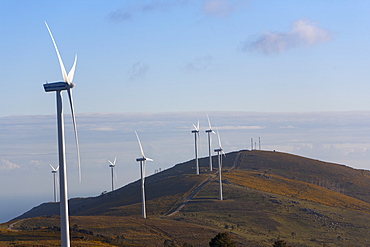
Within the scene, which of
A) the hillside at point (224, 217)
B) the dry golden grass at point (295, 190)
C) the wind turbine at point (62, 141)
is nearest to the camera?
the wind turbine at point (62, 141)

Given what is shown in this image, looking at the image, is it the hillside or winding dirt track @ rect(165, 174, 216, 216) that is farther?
winding dirt track @ rect(165, 174, 216, 216)

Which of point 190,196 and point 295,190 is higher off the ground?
point 190,196

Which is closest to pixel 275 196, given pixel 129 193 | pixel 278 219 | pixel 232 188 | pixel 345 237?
pixel 232 188

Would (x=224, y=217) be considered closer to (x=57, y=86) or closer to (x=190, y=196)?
(x=190, y=196)

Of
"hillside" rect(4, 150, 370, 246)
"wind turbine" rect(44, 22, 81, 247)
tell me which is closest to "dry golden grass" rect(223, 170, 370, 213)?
"hillside" rect(4, 150, 370, 246)

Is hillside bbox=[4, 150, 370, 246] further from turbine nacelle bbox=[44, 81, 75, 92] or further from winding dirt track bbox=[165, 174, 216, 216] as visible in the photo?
turbine nacelle bbox=[44, 81, 75, 92]

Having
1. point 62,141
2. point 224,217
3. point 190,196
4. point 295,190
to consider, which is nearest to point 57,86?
point 62,141

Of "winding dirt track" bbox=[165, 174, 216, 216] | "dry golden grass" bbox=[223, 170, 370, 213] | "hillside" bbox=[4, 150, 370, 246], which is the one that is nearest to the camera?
"hillside" bbox=[4, 150, 370, 246]

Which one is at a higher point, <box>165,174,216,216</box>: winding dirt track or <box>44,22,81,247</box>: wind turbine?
<box>44,22,81,247</box>: wind turbine

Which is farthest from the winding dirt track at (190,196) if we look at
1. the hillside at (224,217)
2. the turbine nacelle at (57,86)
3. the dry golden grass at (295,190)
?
the turbine nacelle at (57,86)

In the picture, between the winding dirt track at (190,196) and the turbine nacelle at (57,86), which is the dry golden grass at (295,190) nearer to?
the winding dirt track at (190,196)

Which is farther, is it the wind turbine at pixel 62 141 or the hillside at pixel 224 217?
the hillside at pixel 224 217

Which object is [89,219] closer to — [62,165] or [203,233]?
[203,233]

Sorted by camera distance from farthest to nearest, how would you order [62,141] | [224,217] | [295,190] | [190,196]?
[295,190] < [190,196] < [224,217] < [62,141]
